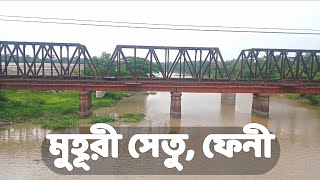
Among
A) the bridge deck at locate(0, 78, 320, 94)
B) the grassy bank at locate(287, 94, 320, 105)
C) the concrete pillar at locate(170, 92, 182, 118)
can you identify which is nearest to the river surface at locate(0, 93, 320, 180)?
the concrete pillar at locate(170, 92, 182, 118)

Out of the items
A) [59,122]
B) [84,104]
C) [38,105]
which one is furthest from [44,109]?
[59,122]

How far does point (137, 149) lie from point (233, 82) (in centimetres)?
1063

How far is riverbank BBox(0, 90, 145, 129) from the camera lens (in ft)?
65.6

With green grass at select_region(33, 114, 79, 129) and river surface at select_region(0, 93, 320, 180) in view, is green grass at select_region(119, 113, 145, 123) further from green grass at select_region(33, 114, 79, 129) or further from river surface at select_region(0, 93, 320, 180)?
green grass at select_region(33, 114, 79, 129)

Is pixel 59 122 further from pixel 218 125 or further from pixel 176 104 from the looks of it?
pixel 218 125

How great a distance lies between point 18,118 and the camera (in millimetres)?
20781

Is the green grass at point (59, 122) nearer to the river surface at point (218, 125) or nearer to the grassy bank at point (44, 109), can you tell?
the grassy bank at point (44, 109)

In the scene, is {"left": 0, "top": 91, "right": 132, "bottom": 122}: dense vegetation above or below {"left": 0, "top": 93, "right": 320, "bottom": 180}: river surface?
above

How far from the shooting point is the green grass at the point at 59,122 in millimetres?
18936

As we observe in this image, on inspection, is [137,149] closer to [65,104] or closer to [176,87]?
[176,87]

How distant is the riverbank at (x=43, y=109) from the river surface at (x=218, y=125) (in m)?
0.94

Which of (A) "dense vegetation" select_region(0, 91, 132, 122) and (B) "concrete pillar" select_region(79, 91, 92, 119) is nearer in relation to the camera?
(B) "concrete pillar" select_region(79, 91, 92, 119)

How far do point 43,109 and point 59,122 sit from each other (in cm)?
503

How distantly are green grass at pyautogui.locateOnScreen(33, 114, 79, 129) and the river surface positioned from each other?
589 mm
